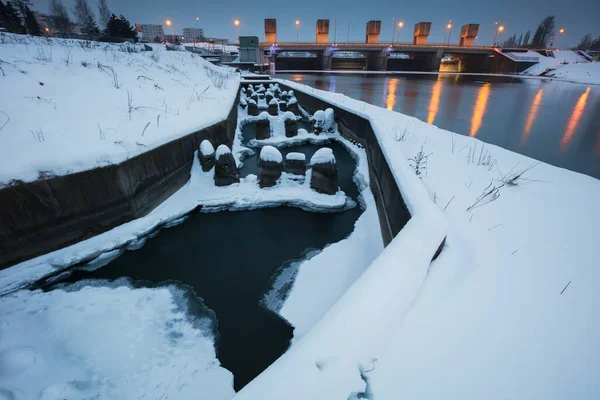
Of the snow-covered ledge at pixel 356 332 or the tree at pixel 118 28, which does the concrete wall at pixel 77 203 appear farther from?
the tree at pixel 118 28

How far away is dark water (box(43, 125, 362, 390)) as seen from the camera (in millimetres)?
3006

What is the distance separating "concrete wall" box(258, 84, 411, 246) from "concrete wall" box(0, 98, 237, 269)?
4.38 metres

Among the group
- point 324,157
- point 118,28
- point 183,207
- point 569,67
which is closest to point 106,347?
point 183,207

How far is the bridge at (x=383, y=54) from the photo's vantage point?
154 feet

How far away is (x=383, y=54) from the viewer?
49000 mm

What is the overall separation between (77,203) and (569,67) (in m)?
58.7

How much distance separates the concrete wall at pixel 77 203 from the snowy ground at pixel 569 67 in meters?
46.4

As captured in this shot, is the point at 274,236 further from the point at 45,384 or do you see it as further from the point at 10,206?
the point at 10,206

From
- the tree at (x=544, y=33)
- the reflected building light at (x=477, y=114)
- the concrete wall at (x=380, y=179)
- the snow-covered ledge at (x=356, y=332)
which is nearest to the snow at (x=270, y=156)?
the concrete wall at (x=380, y=179)

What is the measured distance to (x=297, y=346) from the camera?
1.55 metres

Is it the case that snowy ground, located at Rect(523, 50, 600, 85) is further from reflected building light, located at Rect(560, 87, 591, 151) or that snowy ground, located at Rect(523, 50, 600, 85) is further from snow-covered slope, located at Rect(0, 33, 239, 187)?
snow-covered slope, located at Rect(0, 33, 239, 187)

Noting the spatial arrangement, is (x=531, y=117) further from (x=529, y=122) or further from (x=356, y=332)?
(x=356, y=332)

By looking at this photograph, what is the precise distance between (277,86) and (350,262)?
20251 mm

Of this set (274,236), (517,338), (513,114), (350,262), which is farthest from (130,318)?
(513,114)
